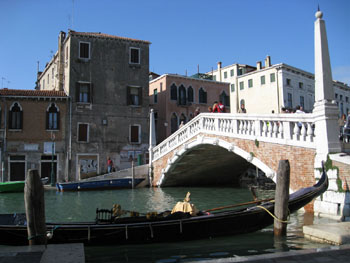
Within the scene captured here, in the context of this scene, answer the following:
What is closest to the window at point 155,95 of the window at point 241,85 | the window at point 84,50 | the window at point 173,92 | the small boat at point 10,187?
the window at point 173,92

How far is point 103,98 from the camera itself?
16.6 metres

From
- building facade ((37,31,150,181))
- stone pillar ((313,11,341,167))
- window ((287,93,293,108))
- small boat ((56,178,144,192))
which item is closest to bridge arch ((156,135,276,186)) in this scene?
small boat ((56,178,144,192))

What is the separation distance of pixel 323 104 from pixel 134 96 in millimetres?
12398

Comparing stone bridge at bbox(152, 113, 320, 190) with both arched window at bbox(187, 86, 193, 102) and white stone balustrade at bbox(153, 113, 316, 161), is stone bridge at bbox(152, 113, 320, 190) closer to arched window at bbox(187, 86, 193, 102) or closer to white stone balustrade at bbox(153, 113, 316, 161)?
white stone balustrade at bbox(153, 113, 316, 161)

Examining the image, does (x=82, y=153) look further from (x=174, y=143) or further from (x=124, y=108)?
(x=174, y=143)

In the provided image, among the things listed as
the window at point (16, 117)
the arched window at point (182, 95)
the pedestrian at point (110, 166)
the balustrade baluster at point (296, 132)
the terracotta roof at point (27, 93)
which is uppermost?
the arched window at point (182, 95)

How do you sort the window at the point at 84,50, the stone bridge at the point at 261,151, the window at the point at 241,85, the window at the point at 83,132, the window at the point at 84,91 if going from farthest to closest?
the window at the point at 241,85 < the window at the point at 84,50 < the window at the point at 84,91 < the window at the point at 83,132 < the stone bridge at the point at 261,151

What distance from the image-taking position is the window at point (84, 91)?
53.4 ft

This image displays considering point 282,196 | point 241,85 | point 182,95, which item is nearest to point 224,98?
point 182,95

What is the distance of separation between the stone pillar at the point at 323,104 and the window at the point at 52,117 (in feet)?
40.7

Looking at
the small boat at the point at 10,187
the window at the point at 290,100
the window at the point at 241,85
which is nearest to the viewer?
the small boat at the point at 10,187

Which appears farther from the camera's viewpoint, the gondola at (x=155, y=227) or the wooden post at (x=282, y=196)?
the wooden post at (x=282, y=196)

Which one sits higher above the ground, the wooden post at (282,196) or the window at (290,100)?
the window at (290,100)

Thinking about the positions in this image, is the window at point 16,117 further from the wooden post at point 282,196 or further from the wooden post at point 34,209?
the wooden post at point 282,196
